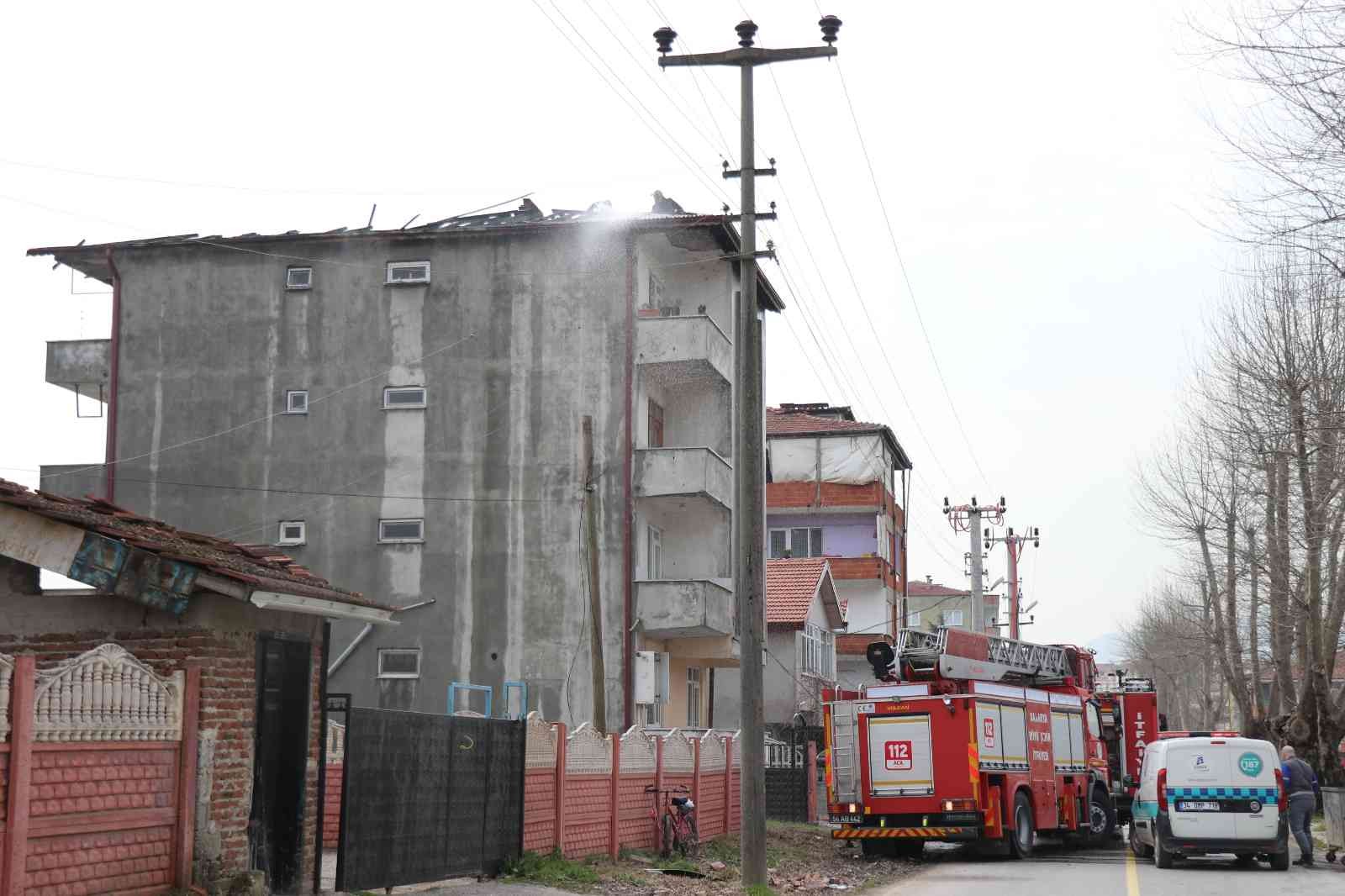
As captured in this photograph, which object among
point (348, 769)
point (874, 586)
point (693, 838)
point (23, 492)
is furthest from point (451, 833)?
point (874, 586)

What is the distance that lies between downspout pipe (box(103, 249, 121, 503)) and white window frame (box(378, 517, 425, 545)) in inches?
246

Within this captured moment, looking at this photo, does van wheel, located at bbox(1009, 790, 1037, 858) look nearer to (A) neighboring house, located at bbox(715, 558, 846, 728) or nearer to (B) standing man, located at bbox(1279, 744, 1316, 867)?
(B) standing man, located at bbox(1279, 744, 1316, 867)

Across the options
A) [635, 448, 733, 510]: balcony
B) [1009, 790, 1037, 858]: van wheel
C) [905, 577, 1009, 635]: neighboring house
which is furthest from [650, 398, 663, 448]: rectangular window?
[905, 577, 1009, 635]: neighboring house

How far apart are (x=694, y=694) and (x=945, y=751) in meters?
15.1

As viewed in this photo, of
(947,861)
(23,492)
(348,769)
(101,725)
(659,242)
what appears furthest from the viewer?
(659,242)

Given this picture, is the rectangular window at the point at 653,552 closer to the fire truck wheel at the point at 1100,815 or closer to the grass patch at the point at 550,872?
the fire truck wheel at the point at 1100,815

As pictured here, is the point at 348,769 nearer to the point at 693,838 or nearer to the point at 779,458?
the point at 693,838

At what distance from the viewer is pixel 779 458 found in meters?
63.6

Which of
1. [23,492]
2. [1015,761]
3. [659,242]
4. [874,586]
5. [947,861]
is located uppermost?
[659,242]

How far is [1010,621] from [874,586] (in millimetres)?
6397

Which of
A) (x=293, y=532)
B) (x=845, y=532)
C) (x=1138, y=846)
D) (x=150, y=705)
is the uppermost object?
(x=845, y=532)

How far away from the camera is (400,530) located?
33.2 meters

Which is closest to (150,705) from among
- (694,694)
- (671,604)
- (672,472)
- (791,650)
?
(671,604)

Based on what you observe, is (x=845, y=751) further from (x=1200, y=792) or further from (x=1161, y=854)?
(x=1200, y=792)
